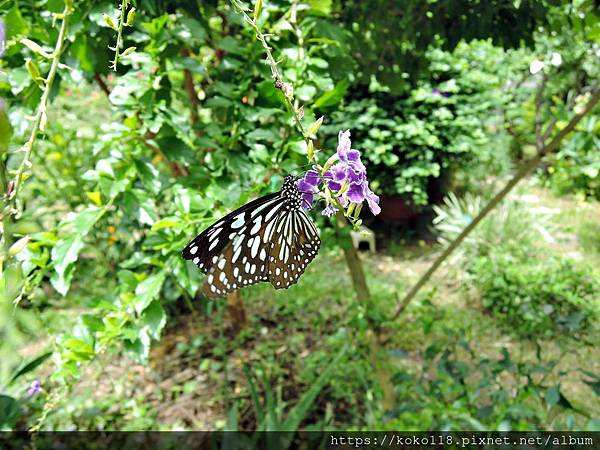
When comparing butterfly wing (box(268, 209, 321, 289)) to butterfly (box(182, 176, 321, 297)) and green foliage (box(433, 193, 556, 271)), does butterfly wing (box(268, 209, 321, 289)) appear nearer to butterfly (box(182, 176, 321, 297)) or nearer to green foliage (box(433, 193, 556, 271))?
butterfly (box(182, 176, 321, 297))

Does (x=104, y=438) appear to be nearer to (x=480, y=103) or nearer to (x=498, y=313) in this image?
(x=498, y=313)

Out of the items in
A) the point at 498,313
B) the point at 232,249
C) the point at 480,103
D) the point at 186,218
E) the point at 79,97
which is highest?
the point at 232,249

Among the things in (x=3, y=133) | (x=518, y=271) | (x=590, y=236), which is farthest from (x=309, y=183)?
(x=590, y=236)

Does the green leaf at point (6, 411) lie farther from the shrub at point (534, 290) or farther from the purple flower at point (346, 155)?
the shrub at point (534, 290)

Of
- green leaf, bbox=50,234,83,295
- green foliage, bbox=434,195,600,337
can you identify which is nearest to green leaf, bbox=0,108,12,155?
green leaf, bbox=50,234,83,295

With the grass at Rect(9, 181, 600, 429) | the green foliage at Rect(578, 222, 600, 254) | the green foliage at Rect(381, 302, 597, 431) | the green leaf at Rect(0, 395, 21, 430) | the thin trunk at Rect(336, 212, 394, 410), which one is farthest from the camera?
the green foliage at Rect(578, 222, 600, 254)

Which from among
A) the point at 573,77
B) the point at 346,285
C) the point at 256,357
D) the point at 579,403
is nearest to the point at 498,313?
the point at 579,403
